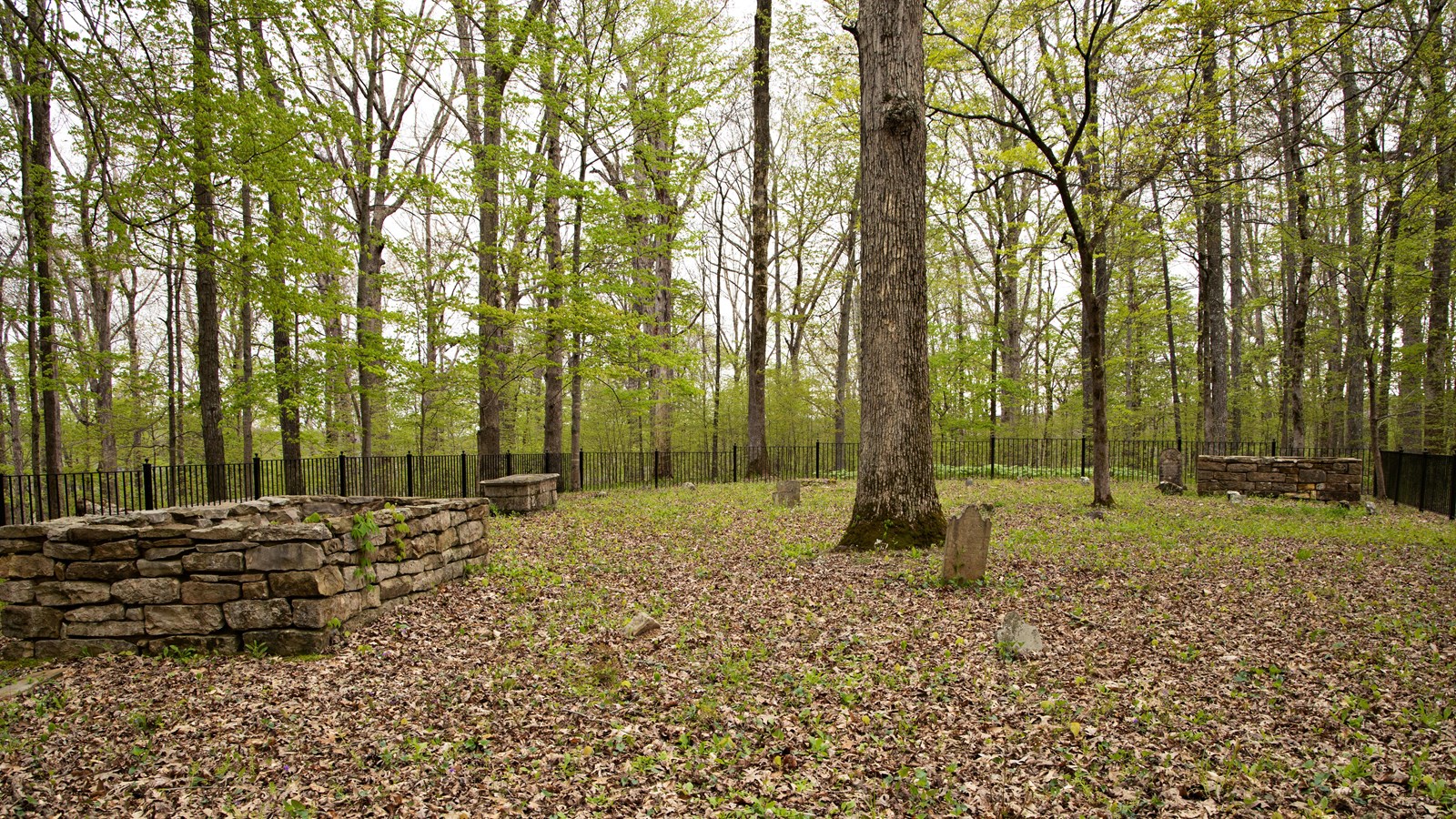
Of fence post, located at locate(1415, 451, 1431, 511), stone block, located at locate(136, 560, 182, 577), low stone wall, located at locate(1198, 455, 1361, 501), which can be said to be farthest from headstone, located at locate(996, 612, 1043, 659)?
fence post, located at locate(1415, 451, 1431, 511)

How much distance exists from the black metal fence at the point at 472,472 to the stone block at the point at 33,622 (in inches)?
173

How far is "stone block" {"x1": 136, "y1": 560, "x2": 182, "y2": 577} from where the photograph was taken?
14.3ft

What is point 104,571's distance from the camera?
4.35 m

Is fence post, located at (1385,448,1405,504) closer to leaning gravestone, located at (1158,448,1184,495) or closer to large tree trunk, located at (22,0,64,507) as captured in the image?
leaning gravestone, located at (1158,448,1184,495)

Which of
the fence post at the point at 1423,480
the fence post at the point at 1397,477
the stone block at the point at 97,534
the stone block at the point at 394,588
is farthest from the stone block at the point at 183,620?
the fence post at the point at 1397,477

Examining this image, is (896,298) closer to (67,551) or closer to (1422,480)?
(67,551)

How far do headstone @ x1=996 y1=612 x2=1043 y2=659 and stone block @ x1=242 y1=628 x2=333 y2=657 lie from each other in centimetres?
448

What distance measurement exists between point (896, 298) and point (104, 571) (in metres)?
6.63

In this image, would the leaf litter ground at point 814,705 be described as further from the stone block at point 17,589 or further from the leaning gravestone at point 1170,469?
the leaning gravestone at point 1170,469

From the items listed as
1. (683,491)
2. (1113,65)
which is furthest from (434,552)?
(1113,65)

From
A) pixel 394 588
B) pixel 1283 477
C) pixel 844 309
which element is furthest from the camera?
pixel 844 309

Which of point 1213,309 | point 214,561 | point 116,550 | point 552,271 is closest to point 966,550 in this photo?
point 214,561

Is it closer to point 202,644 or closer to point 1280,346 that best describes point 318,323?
point 202,644

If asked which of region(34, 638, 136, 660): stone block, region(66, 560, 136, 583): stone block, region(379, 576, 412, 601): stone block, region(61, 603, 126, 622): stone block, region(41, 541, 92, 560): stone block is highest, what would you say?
region(41, 541, 92, 560): stone block
